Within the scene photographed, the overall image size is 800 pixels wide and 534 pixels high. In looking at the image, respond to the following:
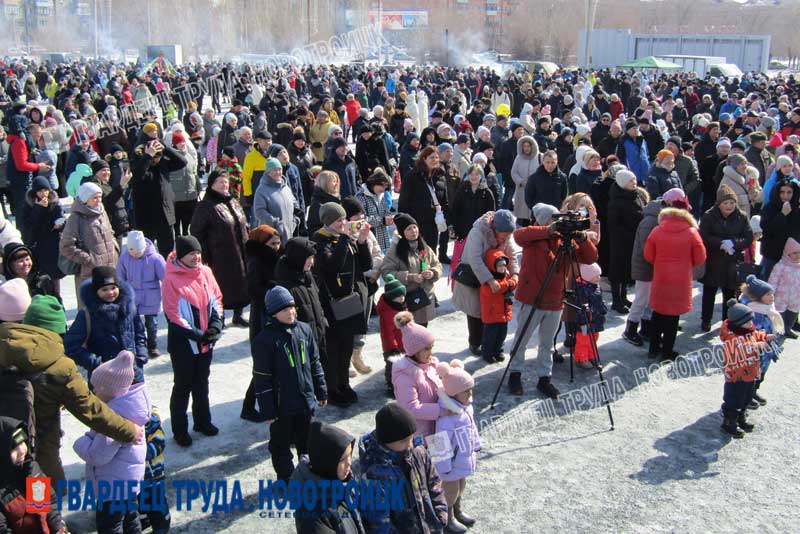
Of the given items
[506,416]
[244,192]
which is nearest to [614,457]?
[506,416]

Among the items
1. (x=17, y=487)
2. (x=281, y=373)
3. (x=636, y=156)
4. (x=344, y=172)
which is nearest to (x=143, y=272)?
(x=281, y=373)

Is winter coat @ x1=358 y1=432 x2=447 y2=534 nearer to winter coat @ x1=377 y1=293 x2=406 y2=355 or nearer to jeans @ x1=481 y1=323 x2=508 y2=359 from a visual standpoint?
winter coat @ x1=377 y1=293 x2=406 y2=355

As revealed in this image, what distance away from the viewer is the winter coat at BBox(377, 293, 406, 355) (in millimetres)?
5648

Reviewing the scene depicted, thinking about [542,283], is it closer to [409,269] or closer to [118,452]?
[409,269]

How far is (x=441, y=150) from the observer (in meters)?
8.83

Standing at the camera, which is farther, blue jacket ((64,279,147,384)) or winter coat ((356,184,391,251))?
winter coat ((356,184,391,251))

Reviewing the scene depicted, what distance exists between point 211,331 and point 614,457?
107 inches

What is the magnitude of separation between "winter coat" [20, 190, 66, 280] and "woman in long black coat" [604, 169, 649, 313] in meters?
5.04

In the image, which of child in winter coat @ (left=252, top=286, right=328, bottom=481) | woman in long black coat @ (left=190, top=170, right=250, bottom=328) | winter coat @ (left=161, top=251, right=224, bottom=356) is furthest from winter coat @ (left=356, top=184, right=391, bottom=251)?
child in winter coat @ (left=252, top=286, right=328, bottom=481)

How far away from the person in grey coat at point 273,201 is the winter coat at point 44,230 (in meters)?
1.70

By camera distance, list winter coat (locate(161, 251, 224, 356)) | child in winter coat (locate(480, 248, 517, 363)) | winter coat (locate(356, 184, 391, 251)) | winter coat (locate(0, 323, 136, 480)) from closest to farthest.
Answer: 1. winter coat (locate(0, 323, 136, 480))
2. winter coat (locate(161, 251, 224, 356))
3. child in winter coat (locate(480, 248, 517, 363))
4. winter coat (locate(356, 184, 391, 251))

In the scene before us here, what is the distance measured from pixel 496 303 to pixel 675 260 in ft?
5.00

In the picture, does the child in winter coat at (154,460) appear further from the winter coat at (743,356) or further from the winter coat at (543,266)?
the winter coat at (743,356)

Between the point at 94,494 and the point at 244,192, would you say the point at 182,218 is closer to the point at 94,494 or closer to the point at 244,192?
the point at 244,192
